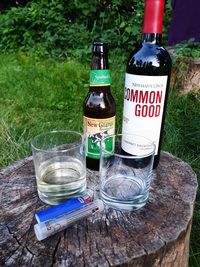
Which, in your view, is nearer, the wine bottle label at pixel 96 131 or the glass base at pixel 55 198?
the glass base at pixel 55 198

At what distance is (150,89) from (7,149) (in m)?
1.18

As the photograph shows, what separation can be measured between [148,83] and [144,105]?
0.06 m

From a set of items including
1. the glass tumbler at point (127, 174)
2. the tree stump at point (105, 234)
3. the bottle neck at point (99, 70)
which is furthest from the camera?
the bottle neck at point (99, 70)

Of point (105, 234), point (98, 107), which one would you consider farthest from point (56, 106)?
point (105, 234)

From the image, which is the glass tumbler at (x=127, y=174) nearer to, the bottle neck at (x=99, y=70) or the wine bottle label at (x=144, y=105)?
the wine bottle label at (x=144, y=105)

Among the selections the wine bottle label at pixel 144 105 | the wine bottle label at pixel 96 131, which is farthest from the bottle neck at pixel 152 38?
the wine bottle label at pixel 96 131

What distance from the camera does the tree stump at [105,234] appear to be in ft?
2.04

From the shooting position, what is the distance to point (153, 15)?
76cm

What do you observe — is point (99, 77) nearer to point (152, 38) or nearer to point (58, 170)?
point (152, 38)

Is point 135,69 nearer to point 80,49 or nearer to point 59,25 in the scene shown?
point 80,49

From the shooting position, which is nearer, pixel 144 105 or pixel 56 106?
pixel 144 105

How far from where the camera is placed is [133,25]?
3455 millimetres

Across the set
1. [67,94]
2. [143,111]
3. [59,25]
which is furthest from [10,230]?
[59,25]

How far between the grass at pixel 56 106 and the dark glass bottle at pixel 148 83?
0.69 m
